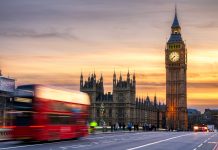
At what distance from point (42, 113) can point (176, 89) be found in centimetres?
Answer: 14900

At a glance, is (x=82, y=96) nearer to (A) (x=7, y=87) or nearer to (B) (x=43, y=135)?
(B) (x=43, y=135)

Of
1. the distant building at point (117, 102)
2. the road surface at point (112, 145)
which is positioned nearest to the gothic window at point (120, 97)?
the distant building at point (117, 102)

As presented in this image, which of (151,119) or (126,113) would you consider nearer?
(126,113)

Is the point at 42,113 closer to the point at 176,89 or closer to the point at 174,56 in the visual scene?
the point at 176,89

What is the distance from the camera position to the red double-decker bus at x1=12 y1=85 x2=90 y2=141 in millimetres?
29844

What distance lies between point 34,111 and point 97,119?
14336 cm

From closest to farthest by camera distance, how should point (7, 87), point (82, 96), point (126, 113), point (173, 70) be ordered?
1. point (82, 96)
2. point (7, 87)
3. point (126, 113)
4. point (173, 70)

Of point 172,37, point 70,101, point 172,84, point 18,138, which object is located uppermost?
point 172,37

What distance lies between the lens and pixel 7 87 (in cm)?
6675

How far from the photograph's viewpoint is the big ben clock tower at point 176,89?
174 metres

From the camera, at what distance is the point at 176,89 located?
580 feet

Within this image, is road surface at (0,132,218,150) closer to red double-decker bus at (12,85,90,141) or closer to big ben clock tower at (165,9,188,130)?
red double-decker bus at (12,85,90,141)

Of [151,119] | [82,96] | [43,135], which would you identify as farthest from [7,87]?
[151,119]

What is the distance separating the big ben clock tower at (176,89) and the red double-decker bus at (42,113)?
13752 centimetres
